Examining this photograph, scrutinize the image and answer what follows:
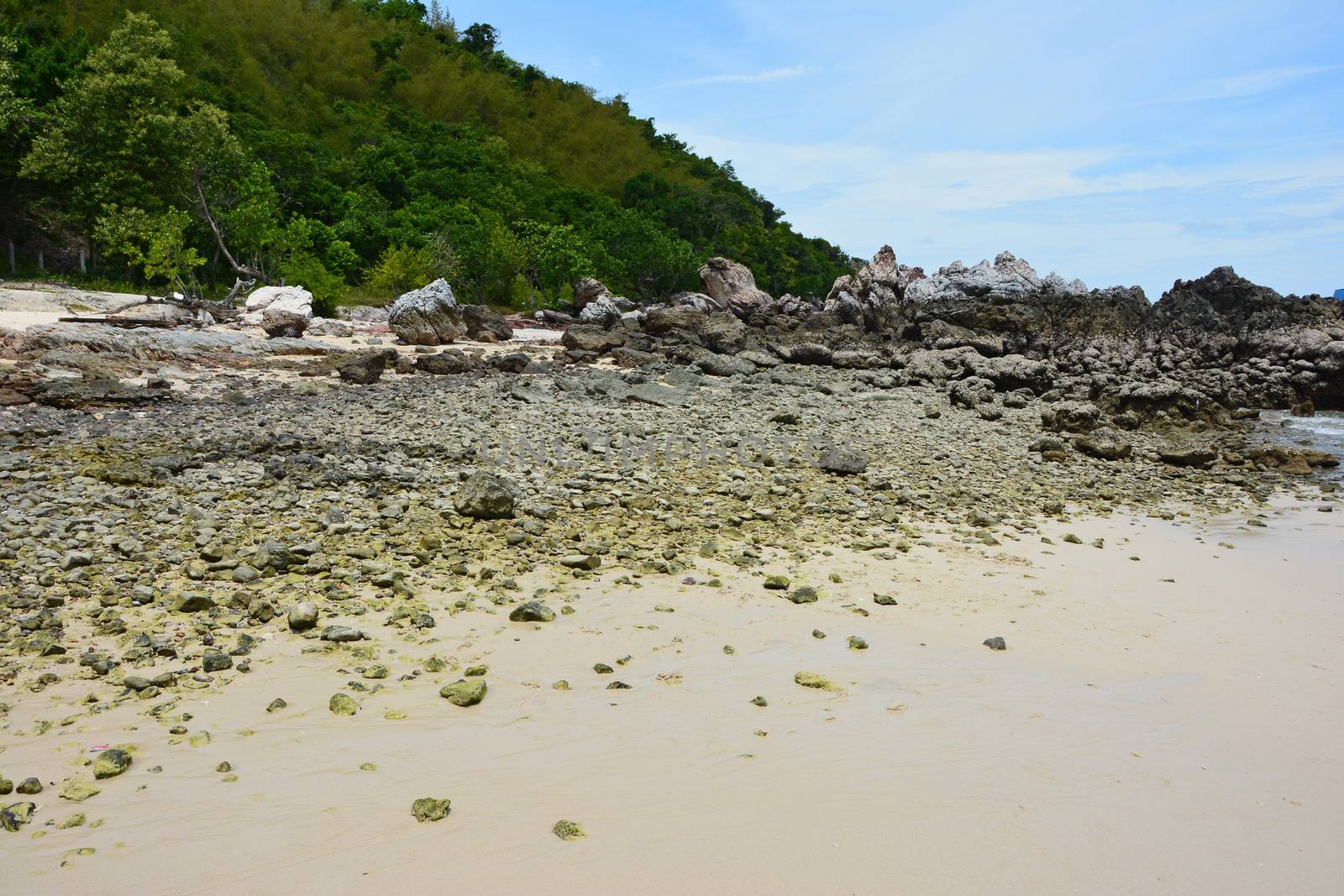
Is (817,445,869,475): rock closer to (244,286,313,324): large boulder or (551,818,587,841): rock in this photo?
(551,818,587,841): rock

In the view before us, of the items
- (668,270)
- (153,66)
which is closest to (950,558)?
(153,66)

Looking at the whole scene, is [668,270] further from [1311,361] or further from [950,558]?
[950,558]

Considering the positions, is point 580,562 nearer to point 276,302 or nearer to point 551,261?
point 276,302

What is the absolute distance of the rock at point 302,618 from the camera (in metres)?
5.86

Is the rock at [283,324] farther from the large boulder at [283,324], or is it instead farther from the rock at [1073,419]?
the rock at [1073,419]

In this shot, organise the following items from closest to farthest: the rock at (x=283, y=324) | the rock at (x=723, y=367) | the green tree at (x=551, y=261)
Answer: the rock at (x=723, y=367), the rock at (x=283, y=324), the green tree at (x=551, y=261)

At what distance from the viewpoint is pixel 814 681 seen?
5.56 metres

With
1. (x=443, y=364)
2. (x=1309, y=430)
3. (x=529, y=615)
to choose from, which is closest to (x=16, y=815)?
(x=529, y=615)

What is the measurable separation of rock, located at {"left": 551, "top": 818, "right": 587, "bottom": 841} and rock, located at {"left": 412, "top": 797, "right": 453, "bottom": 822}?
0.53m

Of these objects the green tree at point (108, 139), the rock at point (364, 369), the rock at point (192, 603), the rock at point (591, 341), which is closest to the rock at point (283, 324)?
the rock at point (364, 369)

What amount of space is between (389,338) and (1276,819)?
2533 cm

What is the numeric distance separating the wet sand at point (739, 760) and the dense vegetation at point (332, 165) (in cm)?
3181

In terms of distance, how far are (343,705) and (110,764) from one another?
114 cm

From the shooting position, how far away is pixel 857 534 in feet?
29.7
